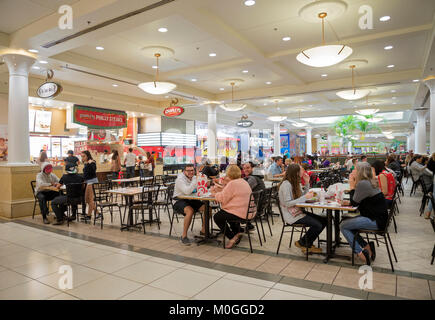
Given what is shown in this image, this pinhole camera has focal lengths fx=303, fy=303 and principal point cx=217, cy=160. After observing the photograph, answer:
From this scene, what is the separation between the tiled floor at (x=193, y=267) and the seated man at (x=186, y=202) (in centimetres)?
32

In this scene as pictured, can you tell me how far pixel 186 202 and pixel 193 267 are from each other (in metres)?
1.41

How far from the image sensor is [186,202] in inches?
197

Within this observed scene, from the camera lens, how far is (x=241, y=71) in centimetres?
943

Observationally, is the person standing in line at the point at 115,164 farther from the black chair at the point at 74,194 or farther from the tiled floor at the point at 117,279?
the tiled floor at the point at 117,279

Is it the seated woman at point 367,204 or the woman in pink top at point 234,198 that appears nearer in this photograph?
the seated woman at point 367,204

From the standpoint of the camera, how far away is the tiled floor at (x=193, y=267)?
3062mm

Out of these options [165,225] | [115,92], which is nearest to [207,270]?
[165,225]

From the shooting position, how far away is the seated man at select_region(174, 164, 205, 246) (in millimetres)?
4801

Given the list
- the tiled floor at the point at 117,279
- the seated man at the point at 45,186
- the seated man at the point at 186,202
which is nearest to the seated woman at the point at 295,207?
the tiled floor at the point at 117,279

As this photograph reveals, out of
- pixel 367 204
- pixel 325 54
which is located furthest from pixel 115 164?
pixel 367 204

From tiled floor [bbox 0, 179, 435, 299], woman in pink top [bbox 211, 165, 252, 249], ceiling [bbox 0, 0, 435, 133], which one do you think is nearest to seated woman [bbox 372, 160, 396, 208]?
tiled floor [bbox 0, 179, 435, 299]

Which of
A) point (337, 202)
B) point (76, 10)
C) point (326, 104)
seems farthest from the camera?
point (326, 104)
